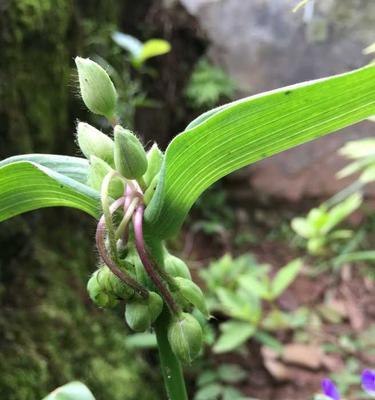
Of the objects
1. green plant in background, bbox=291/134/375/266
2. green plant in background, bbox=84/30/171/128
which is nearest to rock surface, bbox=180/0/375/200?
green plant in background, bbox=291/134/375/266

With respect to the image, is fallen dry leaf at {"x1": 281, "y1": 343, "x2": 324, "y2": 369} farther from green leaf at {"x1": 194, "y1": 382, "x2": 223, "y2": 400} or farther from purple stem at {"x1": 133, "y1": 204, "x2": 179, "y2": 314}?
purple stem at {"x1": 133, "y1": 204, "x2": 179, "y2": 314}

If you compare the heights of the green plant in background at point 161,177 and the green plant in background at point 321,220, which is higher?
the green plant in background at point 321,220

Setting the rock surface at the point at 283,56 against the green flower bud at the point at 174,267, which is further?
the rock surface at the point at 283,56

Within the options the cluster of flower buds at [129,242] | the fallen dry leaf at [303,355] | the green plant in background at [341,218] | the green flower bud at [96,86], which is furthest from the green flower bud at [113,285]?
the fallen dry leaf at [303,355]

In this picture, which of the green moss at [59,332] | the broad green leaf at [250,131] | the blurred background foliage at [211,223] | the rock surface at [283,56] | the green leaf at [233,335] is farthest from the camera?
the rock surface at [283,56]

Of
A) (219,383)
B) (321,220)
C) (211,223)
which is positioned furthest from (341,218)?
(211,223)

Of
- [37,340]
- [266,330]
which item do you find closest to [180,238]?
[266,330]

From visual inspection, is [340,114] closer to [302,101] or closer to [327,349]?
[302,101]

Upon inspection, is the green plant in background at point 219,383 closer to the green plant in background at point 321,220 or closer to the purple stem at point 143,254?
the green plant in background at point 321,220
